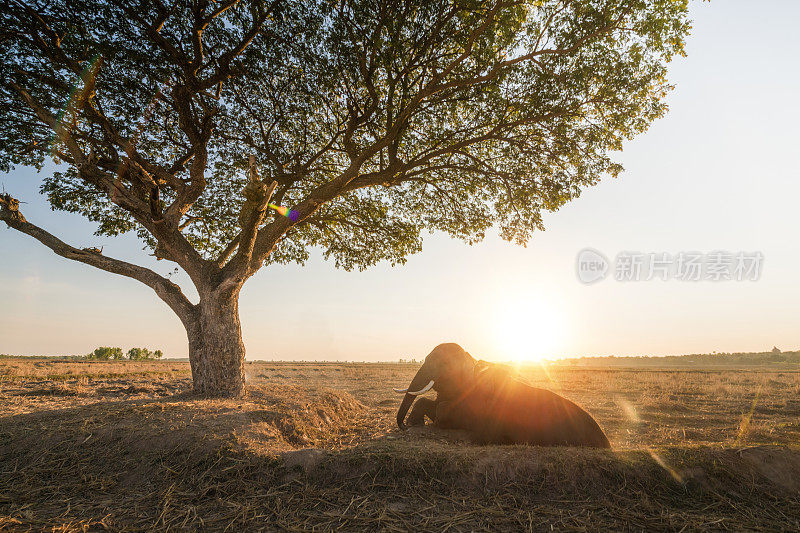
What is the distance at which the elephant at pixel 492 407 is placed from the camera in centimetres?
573

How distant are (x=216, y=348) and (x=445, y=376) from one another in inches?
257

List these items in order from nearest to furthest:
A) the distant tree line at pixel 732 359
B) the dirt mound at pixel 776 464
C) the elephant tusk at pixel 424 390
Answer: the dirt mound at pixel 776 464
the elephant tusk at pixel 424 390
the distant tree line at pixel 732 359

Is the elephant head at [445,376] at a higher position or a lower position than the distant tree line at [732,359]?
higher

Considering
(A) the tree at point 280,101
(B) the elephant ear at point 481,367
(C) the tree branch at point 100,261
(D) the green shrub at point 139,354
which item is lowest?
(D) the green shrub at point 139,354

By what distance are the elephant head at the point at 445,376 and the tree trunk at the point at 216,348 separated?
17.6 ft

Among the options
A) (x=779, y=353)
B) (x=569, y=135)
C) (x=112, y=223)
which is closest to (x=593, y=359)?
(x=779, y=353)

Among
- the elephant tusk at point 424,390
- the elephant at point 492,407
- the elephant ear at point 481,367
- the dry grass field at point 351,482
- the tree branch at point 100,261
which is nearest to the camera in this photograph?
the dry grass field at point 351,482

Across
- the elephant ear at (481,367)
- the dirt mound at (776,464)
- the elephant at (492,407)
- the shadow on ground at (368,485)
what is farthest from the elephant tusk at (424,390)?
the dirt mound at (776,464)

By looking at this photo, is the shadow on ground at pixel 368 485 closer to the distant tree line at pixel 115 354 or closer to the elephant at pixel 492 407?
the elephant at pixel 492 407

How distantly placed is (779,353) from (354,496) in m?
85.3

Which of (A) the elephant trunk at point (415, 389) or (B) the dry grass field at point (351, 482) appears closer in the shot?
(B) the dry grass field at point (351, 482)

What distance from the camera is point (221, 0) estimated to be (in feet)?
29.6

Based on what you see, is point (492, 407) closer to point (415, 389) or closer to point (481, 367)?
point (481, 367)

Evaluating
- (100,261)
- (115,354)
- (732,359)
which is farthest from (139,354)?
(732,359)
